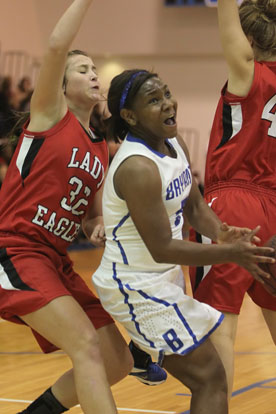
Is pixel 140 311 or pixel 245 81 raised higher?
pixel 245 81

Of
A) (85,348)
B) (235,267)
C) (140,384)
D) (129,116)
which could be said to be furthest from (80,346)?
(140,384)

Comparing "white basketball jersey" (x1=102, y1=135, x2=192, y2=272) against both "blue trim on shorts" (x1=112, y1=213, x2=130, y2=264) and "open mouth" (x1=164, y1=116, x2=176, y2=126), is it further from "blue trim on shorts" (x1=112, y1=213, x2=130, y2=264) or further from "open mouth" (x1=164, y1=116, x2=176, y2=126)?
"open mouth" (x1=164, y1=116, x2=176, y2=126)

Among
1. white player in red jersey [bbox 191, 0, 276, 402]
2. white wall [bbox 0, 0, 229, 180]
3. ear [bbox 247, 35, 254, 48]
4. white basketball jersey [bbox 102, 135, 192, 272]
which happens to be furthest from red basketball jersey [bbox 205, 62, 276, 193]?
white wall [bbox 0, 0, 229, 180]

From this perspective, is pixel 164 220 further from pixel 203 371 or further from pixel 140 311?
pixel 203 371

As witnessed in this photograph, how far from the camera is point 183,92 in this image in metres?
19.7

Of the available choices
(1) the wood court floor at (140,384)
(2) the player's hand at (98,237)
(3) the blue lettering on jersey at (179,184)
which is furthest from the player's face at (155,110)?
(1) the wood court floor at (140,384)

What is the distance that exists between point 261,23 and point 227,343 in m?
1.54

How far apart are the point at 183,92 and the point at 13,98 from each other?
6120 mm

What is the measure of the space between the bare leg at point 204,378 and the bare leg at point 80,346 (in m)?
0.34

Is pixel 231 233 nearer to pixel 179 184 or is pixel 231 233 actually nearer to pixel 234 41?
pixel 179 184

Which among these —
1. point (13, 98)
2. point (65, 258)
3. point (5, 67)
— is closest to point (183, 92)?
point (5, 67)

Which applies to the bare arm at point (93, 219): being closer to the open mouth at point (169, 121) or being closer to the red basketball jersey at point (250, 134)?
the red basketball jersey at point (250, 134)

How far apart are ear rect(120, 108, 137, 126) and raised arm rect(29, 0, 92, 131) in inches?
15.0

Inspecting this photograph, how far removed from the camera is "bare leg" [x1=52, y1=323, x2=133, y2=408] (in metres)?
3.79
